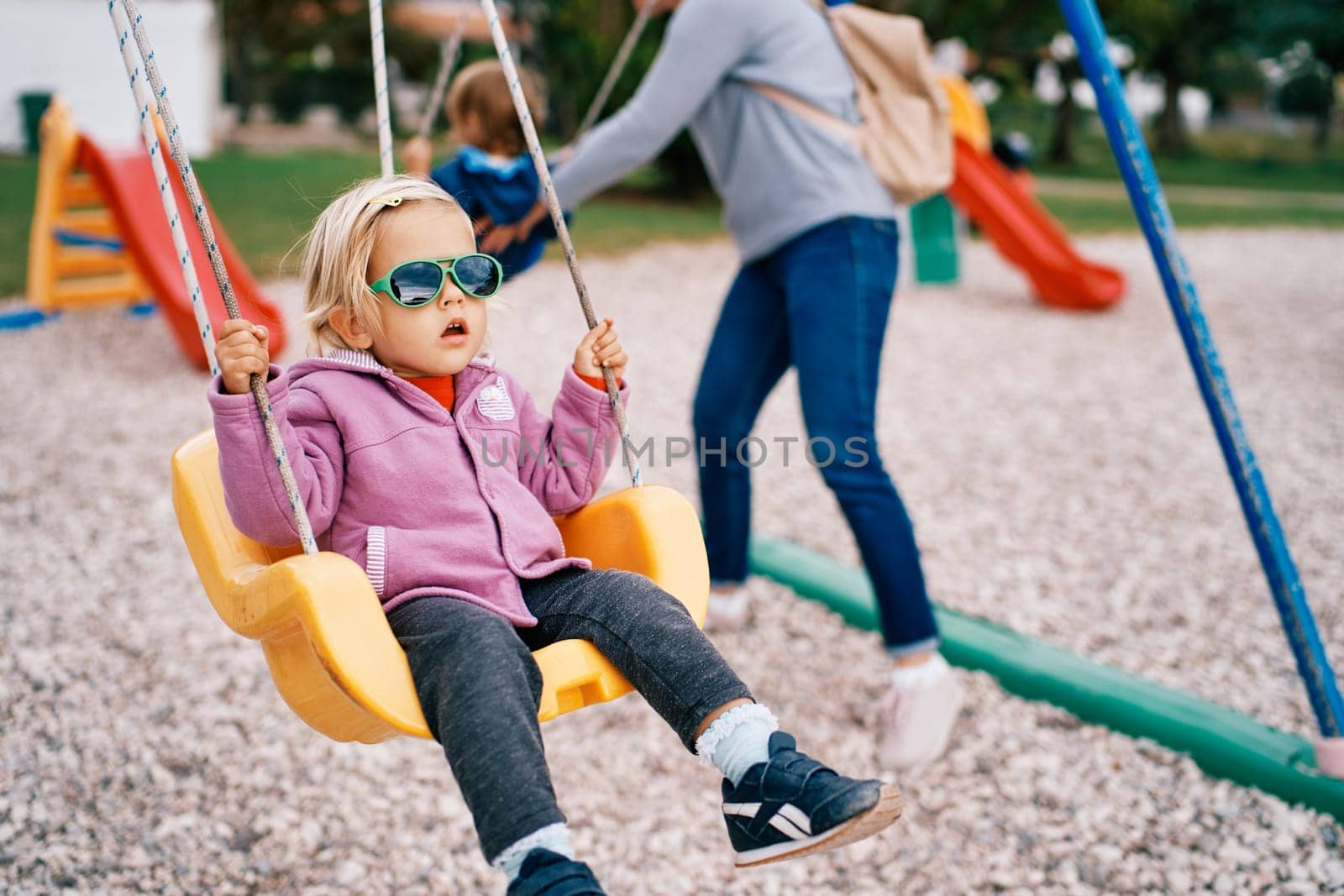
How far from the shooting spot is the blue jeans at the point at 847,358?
7.75 feet

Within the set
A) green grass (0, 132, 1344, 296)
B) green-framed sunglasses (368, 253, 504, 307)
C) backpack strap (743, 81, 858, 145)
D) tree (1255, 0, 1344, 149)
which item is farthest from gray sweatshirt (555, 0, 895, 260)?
tree (1255, 0, 1344, 149)

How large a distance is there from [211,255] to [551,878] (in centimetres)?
94

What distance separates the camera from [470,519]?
68.2 inches

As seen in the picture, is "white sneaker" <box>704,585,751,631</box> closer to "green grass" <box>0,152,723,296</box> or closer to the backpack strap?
the backpack strap

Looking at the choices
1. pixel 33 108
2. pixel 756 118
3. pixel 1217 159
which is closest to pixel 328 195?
pixel 756 118

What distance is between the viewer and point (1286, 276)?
967 centimetres

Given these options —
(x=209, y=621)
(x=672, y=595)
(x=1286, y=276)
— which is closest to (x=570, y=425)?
(x=672, y=595)

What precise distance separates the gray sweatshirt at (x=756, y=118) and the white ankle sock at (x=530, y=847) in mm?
1412

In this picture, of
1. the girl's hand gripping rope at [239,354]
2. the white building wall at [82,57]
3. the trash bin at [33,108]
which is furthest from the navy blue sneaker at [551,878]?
the trash bin at [33,108]

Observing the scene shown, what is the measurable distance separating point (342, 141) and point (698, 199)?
47.2 ft

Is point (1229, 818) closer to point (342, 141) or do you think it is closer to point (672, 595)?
point (672, 595)

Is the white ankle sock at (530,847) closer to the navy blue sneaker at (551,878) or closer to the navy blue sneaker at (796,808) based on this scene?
the navy blue sneaker at (551,878)

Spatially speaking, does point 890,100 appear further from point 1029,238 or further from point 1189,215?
point 1189,215

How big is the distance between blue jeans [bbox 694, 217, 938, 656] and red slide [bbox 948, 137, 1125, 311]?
19.8 ft
